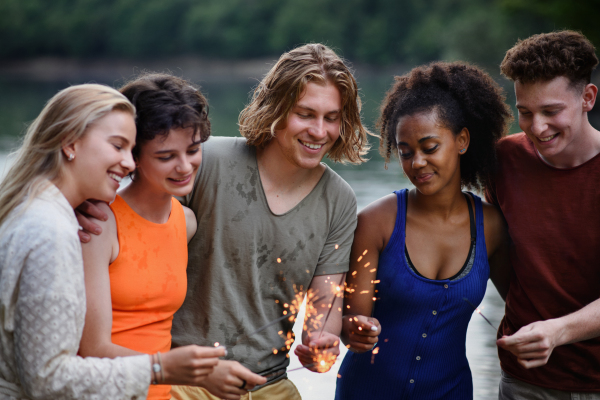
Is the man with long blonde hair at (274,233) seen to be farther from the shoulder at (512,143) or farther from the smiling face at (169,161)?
the shoulder at (512,143)

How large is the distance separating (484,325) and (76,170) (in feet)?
18.4

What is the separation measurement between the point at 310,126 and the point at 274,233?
544mm

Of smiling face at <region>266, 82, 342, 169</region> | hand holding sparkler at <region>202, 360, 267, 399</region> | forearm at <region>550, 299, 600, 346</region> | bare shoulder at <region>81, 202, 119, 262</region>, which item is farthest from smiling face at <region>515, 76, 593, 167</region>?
bare shoulder at <region>81, 202, 119, 262</region>

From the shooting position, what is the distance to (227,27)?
68188mm

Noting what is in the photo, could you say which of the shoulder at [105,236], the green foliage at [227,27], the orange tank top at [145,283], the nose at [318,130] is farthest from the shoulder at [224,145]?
the green foliage at [227,27]

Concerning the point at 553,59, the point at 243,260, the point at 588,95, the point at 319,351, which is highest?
the point at 553,59

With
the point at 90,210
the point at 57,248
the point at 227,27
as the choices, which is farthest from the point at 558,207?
the point at 227,27

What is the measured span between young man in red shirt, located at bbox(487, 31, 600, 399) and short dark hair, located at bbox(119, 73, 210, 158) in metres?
1.56

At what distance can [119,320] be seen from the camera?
2.56 m

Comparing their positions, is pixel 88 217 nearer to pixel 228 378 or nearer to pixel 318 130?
pixel 228 378

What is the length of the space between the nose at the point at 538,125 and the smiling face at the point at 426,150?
39cm

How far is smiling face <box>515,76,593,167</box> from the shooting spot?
3.08 meters

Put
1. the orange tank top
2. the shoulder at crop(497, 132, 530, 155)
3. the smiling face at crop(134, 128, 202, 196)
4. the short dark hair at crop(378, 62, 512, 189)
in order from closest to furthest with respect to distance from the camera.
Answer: the orange tank top
the smiling face at crop(134, 128, 202, 196)
the short dark hair at crop(378, 62, 512, 189)
the shoulder at crop(497, 132, 530, 155)

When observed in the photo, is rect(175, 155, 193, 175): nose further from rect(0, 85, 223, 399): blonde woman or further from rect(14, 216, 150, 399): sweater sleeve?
rect(14, 216, 150, 399): sweater sleeve
